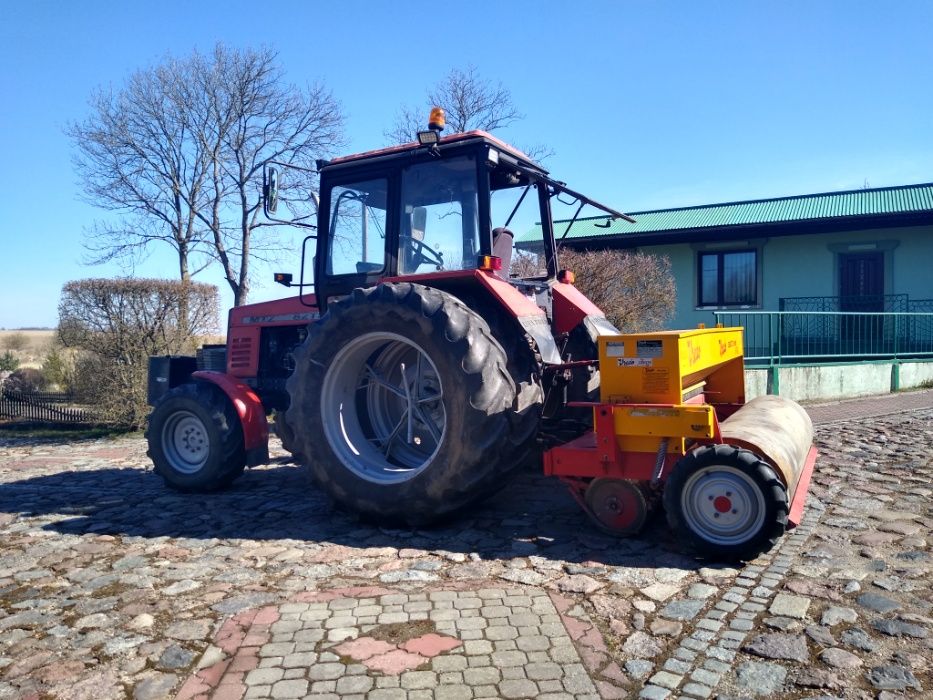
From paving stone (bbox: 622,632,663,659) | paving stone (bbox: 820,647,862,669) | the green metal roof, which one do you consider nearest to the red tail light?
paving stone (bbox: 622,632,663,659)

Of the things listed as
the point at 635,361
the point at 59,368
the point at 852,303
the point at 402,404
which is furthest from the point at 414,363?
the point at 852,303

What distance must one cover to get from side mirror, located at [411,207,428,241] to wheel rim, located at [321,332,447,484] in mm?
871

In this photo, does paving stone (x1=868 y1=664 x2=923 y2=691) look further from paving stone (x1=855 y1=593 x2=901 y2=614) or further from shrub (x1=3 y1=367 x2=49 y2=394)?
shrub (x1=3 y1=367 x2=49 y2=394)

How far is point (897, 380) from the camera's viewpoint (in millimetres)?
13781

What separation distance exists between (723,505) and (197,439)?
4.41m

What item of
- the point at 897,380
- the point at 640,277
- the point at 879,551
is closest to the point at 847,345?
the point at 897,380

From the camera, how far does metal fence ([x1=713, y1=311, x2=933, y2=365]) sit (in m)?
11.7

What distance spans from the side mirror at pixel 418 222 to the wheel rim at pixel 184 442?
2.51 metres

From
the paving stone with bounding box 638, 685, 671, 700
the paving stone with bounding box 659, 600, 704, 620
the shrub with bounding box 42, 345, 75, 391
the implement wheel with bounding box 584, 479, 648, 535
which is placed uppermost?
the shrub with bounding box 42, 345, 75, 391

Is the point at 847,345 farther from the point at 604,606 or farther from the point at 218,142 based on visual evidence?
the point at 218,142

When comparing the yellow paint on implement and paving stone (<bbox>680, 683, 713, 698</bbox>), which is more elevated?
the yellow paint on implement

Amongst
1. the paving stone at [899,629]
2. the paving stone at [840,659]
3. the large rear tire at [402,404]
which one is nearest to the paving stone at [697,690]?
the paving stone at [840,659]

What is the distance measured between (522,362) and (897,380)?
11352 mm

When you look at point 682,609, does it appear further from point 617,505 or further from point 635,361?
point 635,361
